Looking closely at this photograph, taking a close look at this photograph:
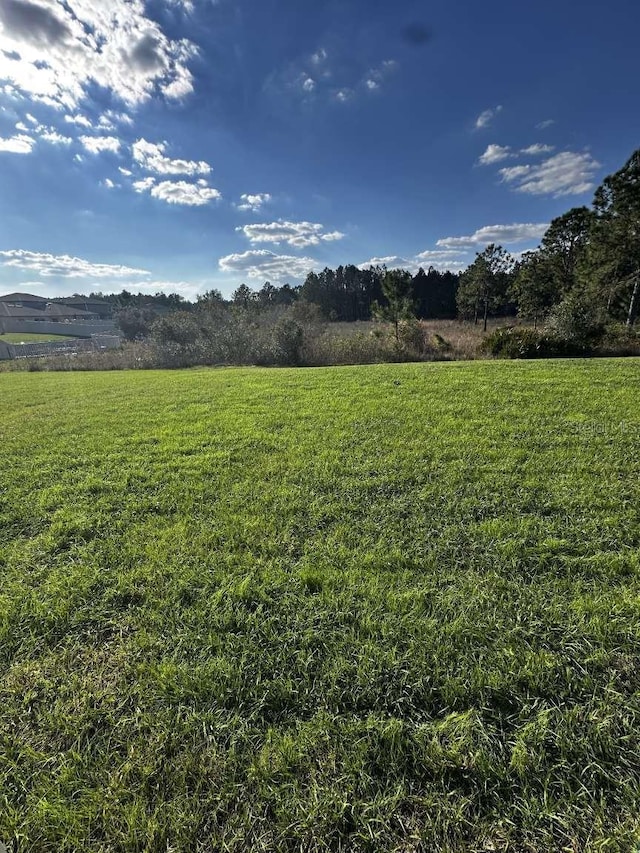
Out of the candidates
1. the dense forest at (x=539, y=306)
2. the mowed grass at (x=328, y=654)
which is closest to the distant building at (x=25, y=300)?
the dense forest at (x=539, y=306)

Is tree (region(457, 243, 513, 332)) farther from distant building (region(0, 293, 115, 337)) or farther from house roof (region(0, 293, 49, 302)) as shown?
house roof (region(0, 293, 49, 302))

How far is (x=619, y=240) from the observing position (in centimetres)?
1747

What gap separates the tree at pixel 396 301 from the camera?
1672 centimetres

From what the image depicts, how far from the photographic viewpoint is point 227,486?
3361mm

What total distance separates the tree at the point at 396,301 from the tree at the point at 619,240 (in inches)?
391

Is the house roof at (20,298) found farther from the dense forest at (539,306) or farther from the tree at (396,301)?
the tree at (396,301)

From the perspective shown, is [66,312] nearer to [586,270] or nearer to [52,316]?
[52,316]

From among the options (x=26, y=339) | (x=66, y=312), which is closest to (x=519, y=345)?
(x=26, y=339)

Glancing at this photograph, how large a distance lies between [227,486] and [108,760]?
2158mm

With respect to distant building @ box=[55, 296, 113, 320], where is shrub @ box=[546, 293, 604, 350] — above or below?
below

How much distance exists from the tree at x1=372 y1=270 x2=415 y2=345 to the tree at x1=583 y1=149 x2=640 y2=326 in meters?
9.93

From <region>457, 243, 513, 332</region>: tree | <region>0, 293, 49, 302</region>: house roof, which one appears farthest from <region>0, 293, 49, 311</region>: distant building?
<region>457, 243, 513, 332</region>: tree

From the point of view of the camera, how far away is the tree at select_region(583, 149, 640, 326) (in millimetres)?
17109

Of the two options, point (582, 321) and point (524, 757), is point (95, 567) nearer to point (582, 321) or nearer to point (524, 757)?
point (524, 757)
